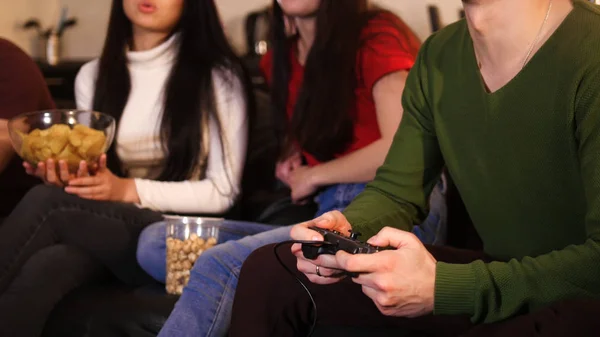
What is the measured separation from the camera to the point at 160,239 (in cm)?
163

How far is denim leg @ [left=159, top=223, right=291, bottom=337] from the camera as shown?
1292mm

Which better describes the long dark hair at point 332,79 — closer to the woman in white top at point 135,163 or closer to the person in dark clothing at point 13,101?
the woman in white top at point 135,163

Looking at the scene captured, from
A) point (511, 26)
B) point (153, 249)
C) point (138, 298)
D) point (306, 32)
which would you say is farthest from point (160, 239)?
point (511, 26)

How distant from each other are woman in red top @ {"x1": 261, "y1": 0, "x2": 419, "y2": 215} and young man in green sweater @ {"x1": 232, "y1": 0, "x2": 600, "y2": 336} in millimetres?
294

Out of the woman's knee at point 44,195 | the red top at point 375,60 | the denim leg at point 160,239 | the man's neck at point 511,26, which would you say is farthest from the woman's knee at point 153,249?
the man's neck at point 511,26

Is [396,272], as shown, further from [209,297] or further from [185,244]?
[185,244]

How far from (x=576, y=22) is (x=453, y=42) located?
0.24 m

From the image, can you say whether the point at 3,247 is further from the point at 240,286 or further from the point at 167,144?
the point at 240,286

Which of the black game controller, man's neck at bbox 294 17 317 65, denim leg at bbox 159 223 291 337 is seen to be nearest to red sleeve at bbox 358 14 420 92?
man's neck at bbox 294 17 317 65

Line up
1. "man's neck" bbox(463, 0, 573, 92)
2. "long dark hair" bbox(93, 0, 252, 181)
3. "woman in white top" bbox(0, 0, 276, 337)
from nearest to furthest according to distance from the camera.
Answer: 1. "man's neck" bbox(463, 0, 573, 92)
2. "woman in white top" bbox(0, 0, 276, 337)
3. "long dark hair" bbox(93, 0, 252, 181)

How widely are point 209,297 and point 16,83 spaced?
0.94 m

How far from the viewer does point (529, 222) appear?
3.77 ft

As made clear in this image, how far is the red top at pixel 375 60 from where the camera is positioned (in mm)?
1646

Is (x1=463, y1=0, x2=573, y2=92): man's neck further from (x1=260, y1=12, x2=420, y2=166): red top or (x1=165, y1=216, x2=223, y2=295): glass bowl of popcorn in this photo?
(x1=165, y1=216, x2=223, y2=295): glass bowl of popcorn
